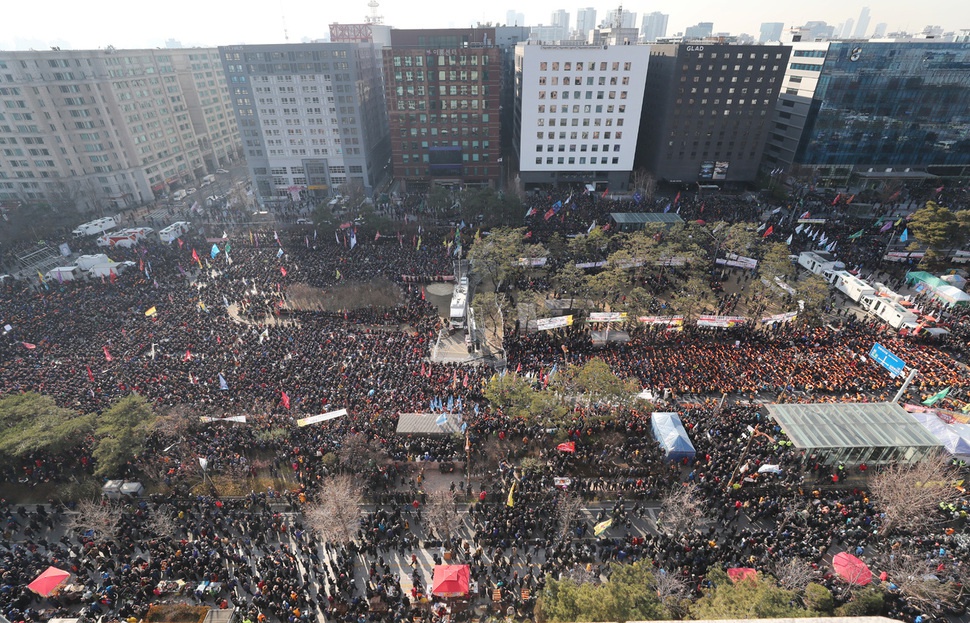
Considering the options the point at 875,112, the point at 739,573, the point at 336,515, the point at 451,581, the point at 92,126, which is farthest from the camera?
the point at 92,126

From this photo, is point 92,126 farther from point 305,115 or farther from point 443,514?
point 443,514

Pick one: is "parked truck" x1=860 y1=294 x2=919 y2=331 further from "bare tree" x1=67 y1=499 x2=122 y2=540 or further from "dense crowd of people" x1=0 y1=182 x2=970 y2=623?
"bare tree" x1=67 y1=499 x2=122 y2=540

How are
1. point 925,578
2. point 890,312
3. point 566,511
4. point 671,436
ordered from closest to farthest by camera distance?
point 925,578
point 566,511
point 671,436
point 890,312

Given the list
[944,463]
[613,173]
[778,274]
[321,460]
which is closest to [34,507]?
[321,460]

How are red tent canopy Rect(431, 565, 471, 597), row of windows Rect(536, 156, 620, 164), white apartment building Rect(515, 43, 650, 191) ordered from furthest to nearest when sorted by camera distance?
1. row of windows Rect(536, 156, 620, 164)
2. white apartment building Rect(515, 43, 650, 191)
3. red tent canopy Rect(431, 565, 471, 597)

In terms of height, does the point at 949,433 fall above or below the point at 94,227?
above

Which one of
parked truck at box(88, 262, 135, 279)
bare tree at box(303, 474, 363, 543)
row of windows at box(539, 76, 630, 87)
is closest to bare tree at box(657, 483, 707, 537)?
bare tree at box(303, 474, 363, 543)

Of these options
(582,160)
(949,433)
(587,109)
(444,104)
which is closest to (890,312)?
(949,433)
